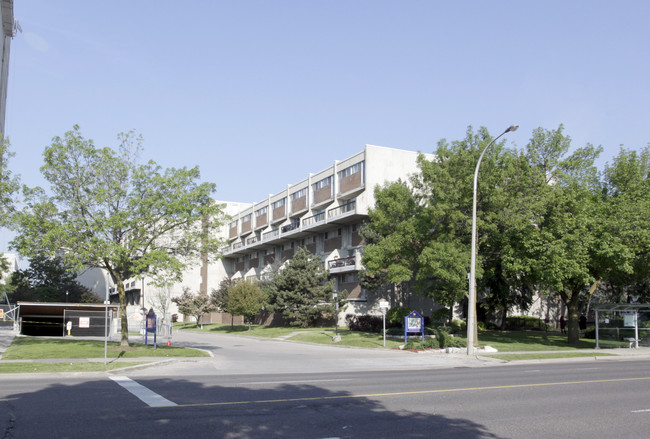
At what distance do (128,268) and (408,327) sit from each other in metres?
14.9

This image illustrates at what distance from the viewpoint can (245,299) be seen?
52.0 m

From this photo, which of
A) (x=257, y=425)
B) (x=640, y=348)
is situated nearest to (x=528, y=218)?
(x=640, y=348)

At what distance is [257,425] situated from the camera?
28.0 feet

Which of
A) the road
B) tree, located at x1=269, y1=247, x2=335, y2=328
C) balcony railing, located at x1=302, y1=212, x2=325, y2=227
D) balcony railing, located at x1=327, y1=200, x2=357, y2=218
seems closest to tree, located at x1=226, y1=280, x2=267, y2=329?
tree, located at x1=269, y1=247, x2=335, y2=328

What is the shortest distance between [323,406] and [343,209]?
4241cm

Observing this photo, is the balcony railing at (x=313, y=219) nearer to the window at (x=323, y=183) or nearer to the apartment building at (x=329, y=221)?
the apartment building at (x=329, y=221)

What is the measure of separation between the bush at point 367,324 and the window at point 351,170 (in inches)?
549

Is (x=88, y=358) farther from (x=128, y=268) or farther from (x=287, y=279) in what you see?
(x=287, y=279)

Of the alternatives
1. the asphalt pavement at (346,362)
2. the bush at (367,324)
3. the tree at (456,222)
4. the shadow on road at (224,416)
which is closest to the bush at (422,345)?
the asphalt pavement at (346,362)

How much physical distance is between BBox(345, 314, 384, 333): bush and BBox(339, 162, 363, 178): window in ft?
45.7

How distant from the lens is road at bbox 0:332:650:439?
825cm

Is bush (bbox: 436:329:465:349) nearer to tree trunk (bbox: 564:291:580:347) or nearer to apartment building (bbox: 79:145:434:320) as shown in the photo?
tree trunk (bbox: 564:291:580:347)

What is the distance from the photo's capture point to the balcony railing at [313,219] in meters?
56.0

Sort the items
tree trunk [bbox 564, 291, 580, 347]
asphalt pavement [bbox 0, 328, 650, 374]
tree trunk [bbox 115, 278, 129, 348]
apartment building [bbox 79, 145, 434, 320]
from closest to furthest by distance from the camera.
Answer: asphalt pavement [bbox 0, 328, 650, 374] < tree trunk [bbox 115, 278, 129, 348] < tree trunk [bbox 564, 291, 580, 347] < apartment building [bbox 79, 145, 434, 320]
